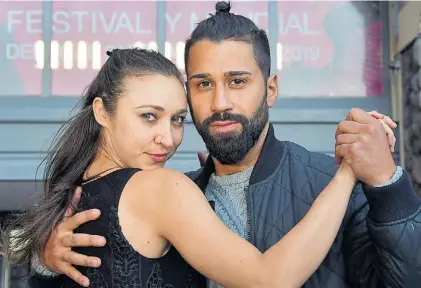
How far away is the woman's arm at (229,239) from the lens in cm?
171

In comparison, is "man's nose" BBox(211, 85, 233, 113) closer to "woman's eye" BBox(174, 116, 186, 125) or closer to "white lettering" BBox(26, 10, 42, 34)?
"woman's eye" BBox(174, 116, 186, 125)

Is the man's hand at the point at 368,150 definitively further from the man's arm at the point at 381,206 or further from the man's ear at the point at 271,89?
the man's ear at the point at 271,89

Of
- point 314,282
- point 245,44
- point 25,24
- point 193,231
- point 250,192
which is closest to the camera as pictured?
point 193,231

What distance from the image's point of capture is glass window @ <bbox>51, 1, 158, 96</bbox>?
5.50 meters

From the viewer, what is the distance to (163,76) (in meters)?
2.00

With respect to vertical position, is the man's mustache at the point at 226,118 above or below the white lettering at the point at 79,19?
below

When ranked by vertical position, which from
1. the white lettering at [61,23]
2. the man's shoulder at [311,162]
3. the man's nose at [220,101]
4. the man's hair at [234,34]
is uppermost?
the white lettering at [61,23]

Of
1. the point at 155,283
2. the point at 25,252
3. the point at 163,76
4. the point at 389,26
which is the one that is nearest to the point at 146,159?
the point at 163,76

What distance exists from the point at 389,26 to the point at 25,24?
319 centimetres

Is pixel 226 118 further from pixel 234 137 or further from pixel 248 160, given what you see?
pixel 248 160

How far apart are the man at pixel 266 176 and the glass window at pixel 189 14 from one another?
3192mm

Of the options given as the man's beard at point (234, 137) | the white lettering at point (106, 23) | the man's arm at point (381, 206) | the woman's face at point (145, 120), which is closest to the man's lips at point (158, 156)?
the woman's face at point (145, 120)

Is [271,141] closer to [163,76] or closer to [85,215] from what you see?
[163,76]

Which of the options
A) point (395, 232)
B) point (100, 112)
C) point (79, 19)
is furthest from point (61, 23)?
point (395, 232)
